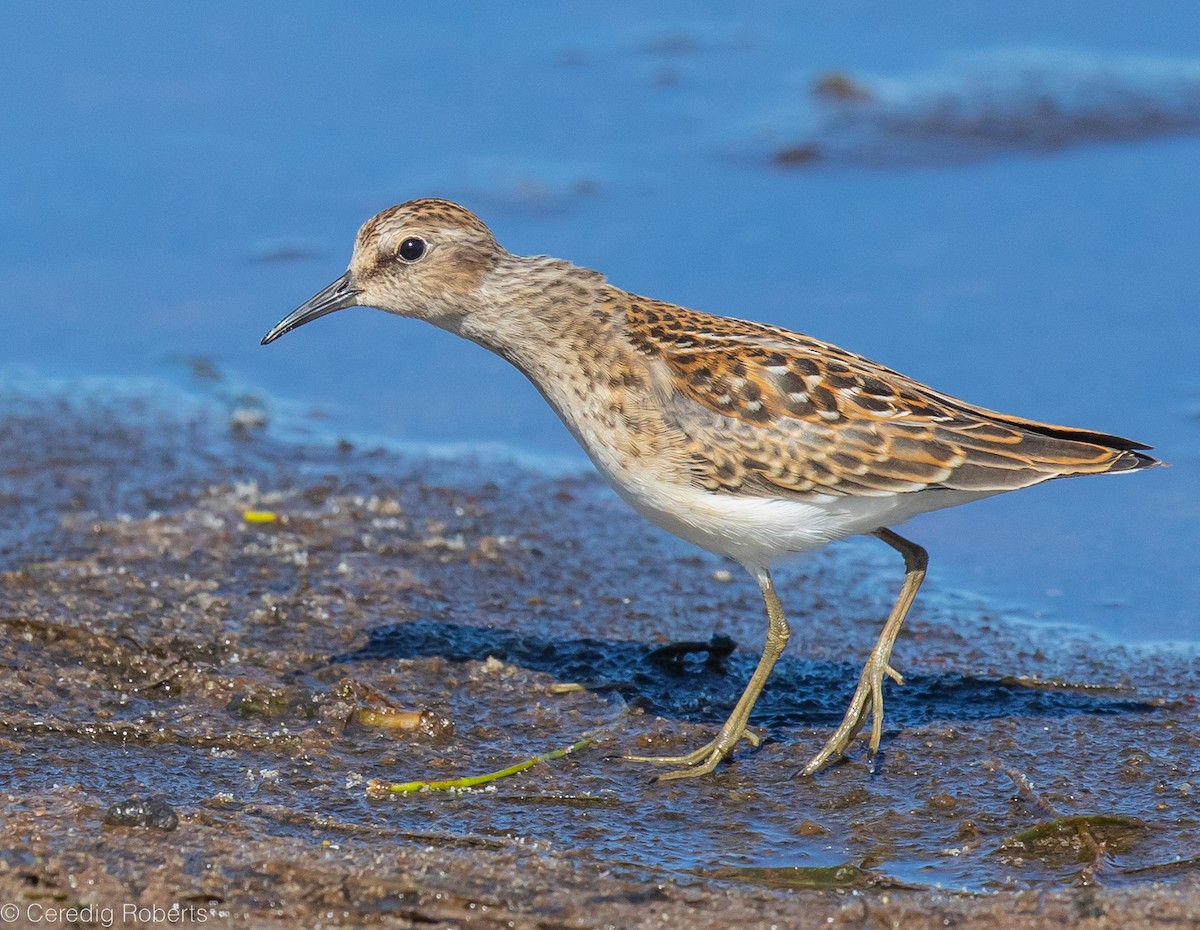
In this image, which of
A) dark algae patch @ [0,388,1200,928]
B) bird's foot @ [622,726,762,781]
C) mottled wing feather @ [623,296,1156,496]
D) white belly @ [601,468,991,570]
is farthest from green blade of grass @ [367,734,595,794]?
mottled wing feather @ [623,296,1156,496]

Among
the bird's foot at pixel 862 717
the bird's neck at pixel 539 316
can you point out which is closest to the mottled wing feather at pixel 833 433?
the bird's neck at pixel 539 316

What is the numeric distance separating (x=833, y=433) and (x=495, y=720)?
1.74 m

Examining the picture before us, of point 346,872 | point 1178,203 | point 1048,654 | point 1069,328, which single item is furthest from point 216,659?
point 1178,203

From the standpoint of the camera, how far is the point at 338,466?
9234 millimetres

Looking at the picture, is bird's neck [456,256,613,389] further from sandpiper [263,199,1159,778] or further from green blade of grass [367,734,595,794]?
green blade of grass [367,734,595,794]

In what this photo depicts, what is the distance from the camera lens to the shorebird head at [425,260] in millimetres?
6820

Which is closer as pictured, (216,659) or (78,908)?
(78,908)

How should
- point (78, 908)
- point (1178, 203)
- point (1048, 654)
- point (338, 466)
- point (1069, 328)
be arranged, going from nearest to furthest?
point (78, 908) → point (1048, 654) → point (338, 466) → point (1069, 328) → point (1178, 203)

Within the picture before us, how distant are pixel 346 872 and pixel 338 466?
424 centimetres

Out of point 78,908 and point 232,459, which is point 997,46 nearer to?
point 232,459

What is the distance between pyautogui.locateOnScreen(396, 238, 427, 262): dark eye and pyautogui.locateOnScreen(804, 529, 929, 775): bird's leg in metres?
2.17

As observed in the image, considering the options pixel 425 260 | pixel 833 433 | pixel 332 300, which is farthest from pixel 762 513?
pixel 332 300

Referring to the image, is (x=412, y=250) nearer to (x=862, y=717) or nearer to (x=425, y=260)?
(x=425, y=260)

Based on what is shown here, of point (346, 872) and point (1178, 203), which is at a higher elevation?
point (1178, 203)
